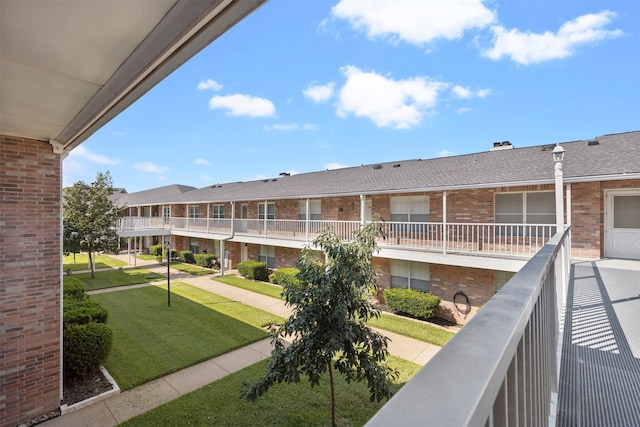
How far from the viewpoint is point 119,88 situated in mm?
3049

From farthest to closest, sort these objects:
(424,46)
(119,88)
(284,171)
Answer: (284,171), (424,46), (119,88)

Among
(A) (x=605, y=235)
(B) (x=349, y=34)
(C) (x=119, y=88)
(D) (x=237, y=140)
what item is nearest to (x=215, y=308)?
(C) (x=119, y=88)

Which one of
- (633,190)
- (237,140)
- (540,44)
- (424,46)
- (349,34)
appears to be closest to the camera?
(633,190)

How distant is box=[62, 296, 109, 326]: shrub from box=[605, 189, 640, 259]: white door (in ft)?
50.2

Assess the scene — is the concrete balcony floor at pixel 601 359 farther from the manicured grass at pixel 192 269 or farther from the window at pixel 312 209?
the manicured grass at pixel 192 269

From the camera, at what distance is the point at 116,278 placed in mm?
19438

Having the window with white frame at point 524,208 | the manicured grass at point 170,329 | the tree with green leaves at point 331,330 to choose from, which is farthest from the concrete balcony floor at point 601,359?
the manicured grass at point 170,329

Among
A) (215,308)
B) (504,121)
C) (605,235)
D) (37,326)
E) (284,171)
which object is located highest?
(504,121)

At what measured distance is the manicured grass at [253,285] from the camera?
1612cm

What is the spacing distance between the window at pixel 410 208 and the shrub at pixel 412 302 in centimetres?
321

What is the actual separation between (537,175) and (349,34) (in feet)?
29.3

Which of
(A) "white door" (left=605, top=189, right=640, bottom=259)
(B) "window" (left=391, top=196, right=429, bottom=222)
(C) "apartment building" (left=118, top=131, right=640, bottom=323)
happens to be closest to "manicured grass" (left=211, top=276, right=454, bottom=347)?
(C) "apartment building" (left=118, top=131, right=640, bottom=323)

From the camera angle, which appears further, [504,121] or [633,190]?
[504,121]

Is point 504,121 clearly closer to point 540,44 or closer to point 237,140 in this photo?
point 540,44
